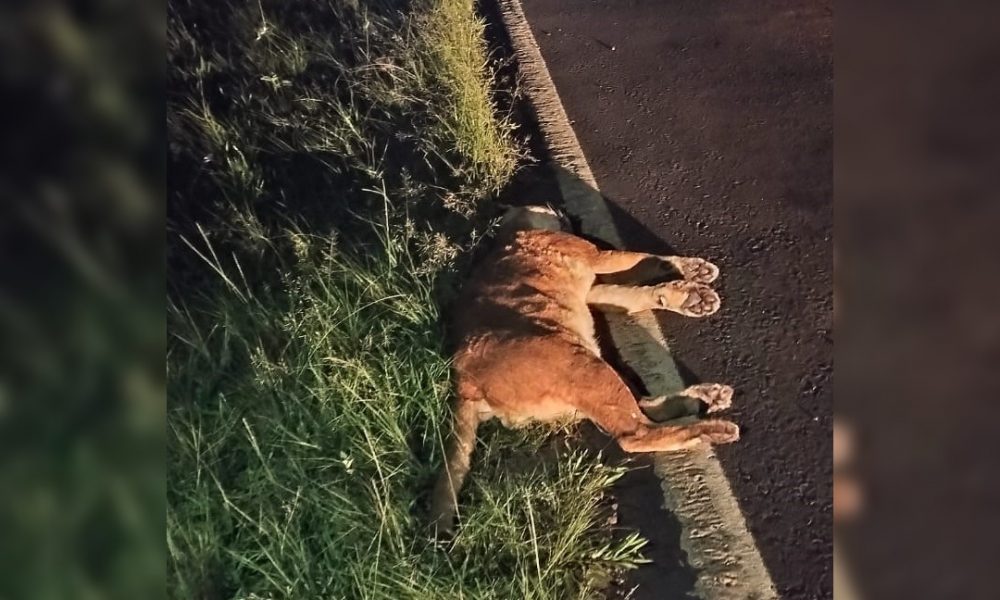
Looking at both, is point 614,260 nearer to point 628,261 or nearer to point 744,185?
point 628,261

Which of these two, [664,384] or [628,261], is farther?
[628,261]

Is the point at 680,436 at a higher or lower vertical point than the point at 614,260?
lower

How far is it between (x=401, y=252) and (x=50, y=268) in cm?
145

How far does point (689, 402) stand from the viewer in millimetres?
2072

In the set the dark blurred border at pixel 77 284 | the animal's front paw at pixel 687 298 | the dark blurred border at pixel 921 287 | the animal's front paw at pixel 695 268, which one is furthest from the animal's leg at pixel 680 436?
the dark blurred border at pixel 77 284

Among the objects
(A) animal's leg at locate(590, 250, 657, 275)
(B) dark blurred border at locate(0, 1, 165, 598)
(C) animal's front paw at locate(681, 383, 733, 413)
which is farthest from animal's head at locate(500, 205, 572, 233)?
(B) dark blurred border at locate(0, 1, 165, 598)

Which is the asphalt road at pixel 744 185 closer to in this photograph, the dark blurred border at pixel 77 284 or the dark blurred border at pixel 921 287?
the dark blurred border at pixel 921 287

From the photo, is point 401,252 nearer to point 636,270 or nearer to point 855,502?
point 636,270

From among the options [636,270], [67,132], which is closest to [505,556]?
[636,270]

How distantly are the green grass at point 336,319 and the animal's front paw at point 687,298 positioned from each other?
1.71 feet

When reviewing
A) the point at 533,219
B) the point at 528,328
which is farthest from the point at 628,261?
the point at 528,328

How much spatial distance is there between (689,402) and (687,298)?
0.32 metres

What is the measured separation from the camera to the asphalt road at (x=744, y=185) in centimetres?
185

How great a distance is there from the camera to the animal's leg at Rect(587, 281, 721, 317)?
2207mm
